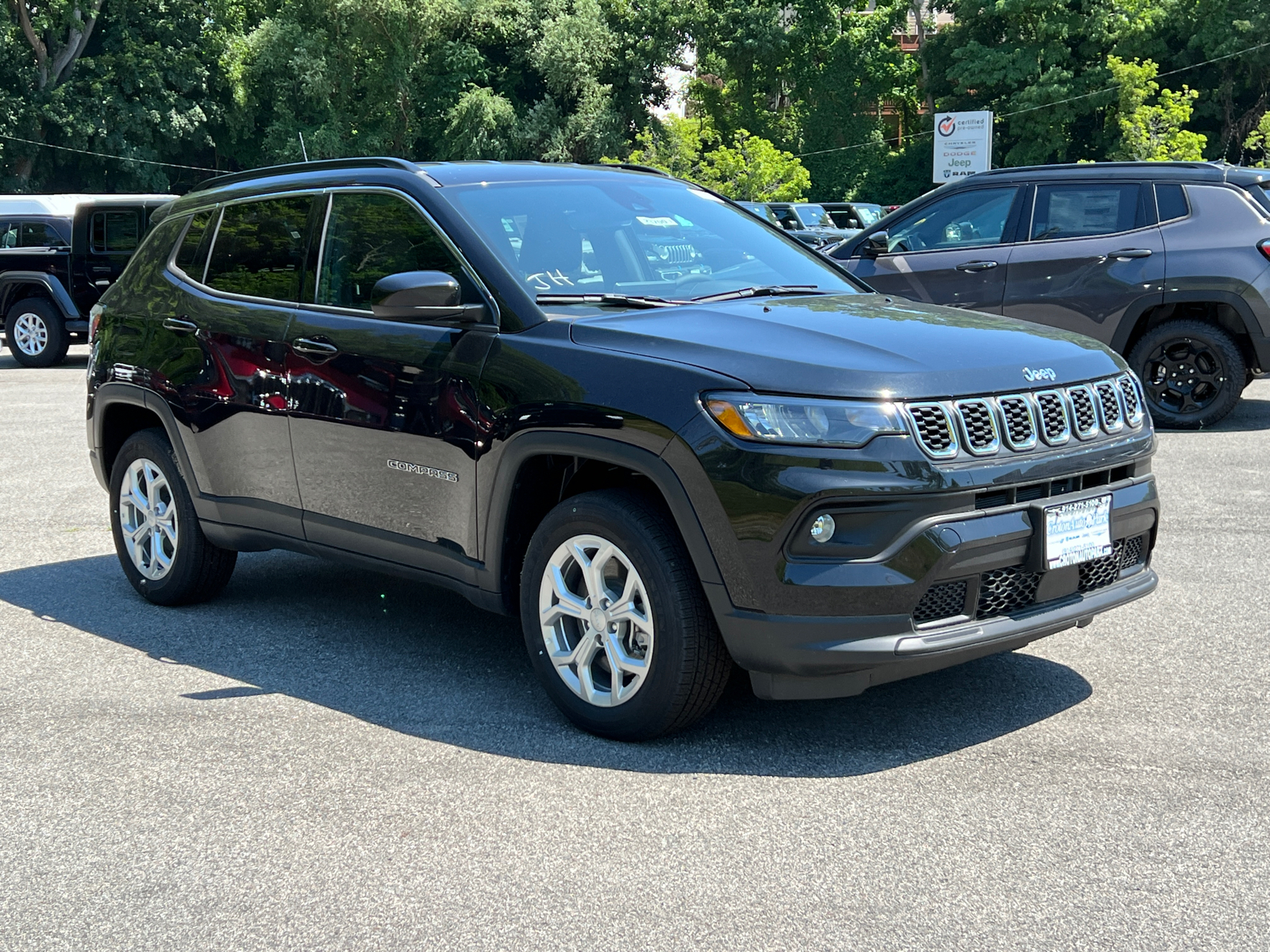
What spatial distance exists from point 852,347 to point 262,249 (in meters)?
2.69

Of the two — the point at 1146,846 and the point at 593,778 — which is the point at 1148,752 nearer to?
the point at 1146,846

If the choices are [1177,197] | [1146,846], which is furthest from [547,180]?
[1177,197]

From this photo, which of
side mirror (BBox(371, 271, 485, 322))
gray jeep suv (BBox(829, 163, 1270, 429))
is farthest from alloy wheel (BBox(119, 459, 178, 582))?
gray jeep suv (BBox(829, 163, 1270, 429))

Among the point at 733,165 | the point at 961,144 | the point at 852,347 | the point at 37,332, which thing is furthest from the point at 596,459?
the point at 961,144

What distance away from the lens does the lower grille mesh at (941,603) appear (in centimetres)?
402

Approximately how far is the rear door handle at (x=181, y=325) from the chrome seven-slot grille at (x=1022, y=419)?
3.23 m

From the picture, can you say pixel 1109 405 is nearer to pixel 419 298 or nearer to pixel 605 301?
pixel 605 301

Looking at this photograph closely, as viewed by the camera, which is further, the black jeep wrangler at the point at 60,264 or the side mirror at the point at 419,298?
the black jeep wrangler at the point at 60,264

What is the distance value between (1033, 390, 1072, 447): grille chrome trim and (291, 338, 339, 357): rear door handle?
2.46 meters

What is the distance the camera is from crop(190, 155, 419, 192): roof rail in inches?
211

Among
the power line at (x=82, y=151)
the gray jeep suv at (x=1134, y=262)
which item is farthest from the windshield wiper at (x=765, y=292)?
the power line at (x=82, y=151)

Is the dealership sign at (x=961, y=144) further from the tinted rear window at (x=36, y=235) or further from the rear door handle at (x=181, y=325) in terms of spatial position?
the rear door handle at (x=181, y=325)

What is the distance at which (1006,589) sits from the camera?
418cm

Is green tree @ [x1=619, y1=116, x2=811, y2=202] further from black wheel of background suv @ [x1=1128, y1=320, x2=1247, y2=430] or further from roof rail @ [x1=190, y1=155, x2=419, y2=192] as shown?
roof rail @ [x1=190, y1=155, x2=419, y2=192]
